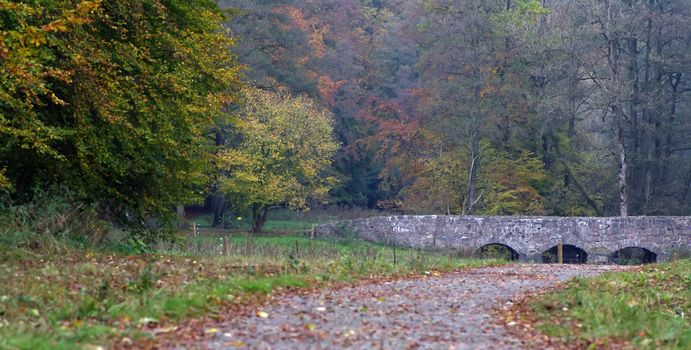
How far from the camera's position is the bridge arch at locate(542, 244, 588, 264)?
→ 129ft

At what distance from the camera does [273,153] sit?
42438 mm

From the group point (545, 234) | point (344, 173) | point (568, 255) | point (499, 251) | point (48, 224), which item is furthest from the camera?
point (344, 173)

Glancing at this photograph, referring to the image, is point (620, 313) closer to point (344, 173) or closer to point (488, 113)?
point (488, 113)

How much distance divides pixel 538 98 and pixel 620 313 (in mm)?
35726

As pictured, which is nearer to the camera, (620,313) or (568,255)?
(620,313)

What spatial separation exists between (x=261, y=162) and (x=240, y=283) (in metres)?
31.1

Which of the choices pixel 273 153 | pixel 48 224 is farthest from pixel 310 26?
pixel 48 224

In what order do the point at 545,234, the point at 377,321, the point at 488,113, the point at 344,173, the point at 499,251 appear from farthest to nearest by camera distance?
the point at 344,173 < the point at 488,113 < the point at 499,251 < the point at 545,234 < the point at 377,321

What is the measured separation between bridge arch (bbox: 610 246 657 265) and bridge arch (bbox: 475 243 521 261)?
4391 mm

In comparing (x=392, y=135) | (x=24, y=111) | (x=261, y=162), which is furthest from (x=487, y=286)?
(x=392, y=135)

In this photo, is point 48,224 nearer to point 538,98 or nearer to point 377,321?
point 377,321

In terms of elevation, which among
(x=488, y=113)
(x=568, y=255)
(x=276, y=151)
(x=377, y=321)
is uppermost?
(x=488, y=113)

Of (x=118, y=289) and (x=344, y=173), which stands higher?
(x=344, y=173)

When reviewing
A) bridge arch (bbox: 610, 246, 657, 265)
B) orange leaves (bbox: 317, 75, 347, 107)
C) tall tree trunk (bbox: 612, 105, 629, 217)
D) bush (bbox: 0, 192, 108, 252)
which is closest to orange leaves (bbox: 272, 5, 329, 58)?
orange leaves (bbox: 317, 75, 347, 107)
